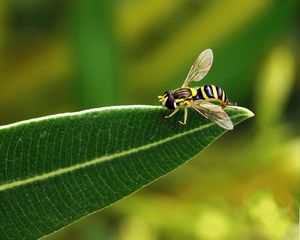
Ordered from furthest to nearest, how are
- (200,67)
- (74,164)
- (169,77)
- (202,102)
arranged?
(169,77) < (200,67) < (202,102) < (74,164)

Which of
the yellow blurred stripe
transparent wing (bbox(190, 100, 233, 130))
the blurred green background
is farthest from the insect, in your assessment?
the yellow blurred stripe

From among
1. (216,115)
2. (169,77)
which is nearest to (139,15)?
(169,77)

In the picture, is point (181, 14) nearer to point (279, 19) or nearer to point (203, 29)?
point (203, 29)

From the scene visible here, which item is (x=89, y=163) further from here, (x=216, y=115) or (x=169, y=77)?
(x=169, y=77)

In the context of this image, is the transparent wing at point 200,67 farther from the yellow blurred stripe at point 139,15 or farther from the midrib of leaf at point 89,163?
the yellow blurred stripe at point 139,15

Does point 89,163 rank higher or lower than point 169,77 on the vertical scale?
higher

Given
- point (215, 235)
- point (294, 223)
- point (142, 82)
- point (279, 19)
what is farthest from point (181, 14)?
point (294, 223)

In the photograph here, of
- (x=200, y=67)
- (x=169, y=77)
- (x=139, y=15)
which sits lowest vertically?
(x=169, y=77)
